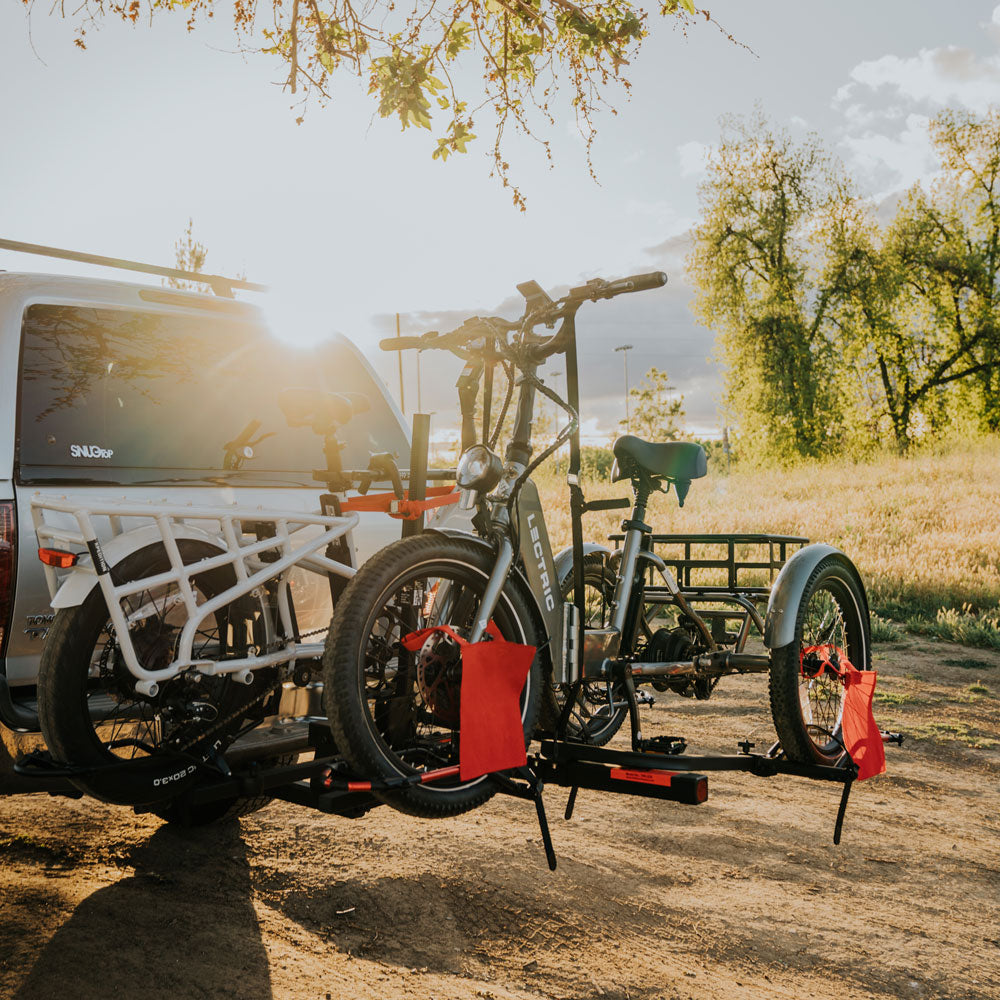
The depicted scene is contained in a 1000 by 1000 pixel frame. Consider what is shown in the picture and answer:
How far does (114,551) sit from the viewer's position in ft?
9.62

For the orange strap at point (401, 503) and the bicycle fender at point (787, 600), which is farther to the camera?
the bicycle fender at point (787, 600)

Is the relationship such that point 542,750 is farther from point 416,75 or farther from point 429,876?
point 416,75

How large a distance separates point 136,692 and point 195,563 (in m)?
0.49

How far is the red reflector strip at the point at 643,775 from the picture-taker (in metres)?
3.09

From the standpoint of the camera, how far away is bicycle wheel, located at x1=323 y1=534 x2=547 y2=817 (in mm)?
2678

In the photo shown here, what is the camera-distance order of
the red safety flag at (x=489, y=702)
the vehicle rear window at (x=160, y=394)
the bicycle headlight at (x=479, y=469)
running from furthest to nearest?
the vehicle rear window at (x=160, y=394)
the bicycle headlight at (x=479, y=469)
the red safety flag at (x=489, y=702)

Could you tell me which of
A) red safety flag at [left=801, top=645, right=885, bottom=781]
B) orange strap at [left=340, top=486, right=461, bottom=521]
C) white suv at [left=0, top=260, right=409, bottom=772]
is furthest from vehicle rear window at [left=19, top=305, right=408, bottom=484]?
red safety flag at [left=801, top=645, right=885, bottom=781]

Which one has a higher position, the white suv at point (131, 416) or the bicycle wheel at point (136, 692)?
the white suv at point (131, 416)

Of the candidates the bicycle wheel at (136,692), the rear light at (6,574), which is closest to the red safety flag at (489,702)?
the bicycle wheel at (136,692)

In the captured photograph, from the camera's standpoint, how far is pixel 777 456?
36219 millimetres

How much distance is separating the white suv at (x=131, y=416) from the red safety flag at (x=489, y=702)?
3.02ft

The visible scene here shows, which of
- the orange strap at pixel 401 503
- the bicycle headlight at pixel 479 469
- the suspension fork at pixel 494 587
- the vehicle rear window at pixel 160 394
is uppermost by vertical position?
the vehicle rear window at pixel 160 394

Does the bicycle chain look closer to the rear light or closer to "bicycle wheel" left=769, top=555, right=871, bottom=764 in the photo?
the rear light

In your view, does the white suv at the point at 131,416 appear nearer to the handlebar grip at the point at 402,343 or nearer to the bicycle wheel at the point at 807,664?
the handlebar grip at the point at 402,343
